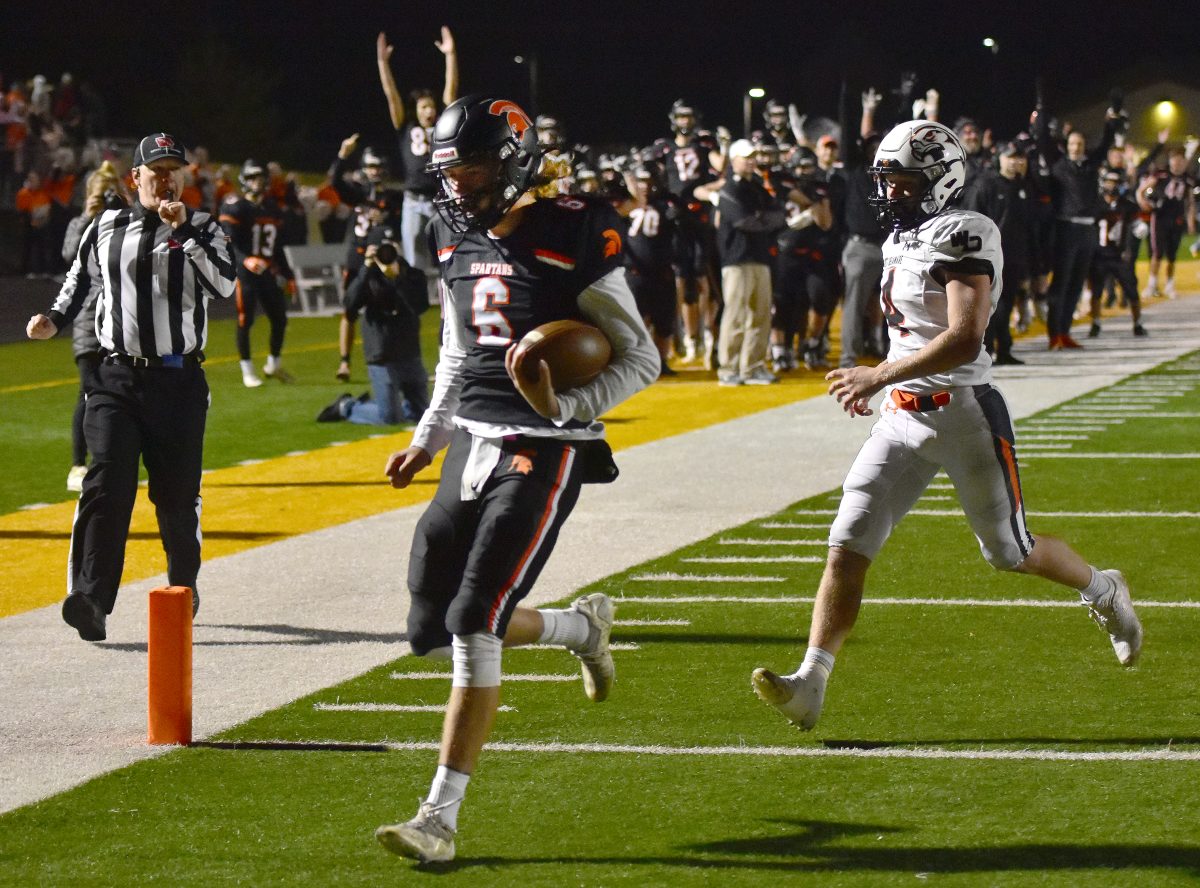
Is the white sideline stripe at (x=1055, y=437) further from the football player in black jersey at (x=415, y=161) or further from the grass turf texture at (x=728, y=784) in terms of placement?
the grass turf texture at (x=728, y=784)

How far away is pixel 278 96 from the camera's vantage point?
5841 cm

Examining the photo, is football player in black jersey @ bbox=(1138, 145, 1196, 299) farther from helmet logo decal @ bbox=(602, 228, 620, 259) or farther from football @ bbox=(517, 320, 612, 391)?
football @ bbox=(517, 320, 612, 391)

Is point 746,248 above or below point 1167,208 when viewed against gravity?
below

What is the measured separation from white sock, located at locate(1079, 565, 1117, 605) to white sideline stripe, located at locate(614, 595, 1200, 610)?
125 cm

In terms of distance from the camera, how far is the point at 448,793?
14.4ft

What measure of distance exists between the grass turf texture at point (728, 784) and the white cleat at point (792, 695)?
13cm

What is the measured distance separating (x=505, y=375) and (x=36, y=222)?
24326mm

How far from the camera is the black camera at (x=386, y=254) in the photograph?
13.5 m

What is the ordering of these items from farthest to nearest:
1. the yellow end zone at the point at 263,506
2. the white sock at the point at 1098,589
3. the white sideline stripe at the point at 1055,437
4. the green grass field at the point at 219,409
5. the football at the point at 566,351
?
the white sideline stripe at the point at 1055,437
the green grass field at the point at 219,409
the yellow end zone at the point at 263,506
the white sock at the point at 1098,589
the football at the point at 566,351

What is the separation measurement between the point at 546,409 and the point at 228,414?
34.4ft

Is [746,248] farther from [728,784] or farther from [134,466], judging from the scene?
[728,784]

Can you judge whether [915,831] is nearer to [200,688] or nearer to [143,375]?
[200,688]

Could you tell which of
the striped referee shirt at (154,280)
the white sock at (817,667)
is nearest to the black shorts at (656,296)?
the striped referee shirt at (154,280)

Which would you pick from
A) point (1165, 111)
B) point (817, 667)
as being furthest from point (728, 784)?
point (1165, 111)
